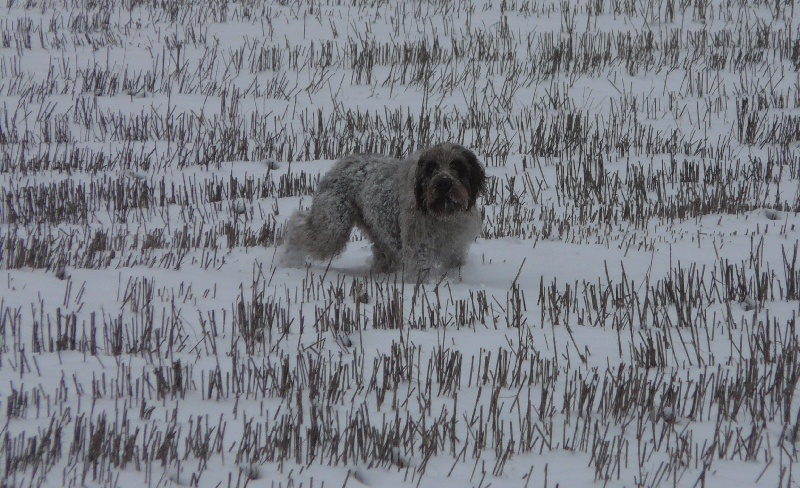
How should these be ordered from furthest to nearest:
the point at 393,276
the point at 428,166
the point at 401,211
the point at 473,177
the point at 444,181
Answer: the point at 393,276
the point at 401,211
the point at 473,177
the point at 428,166
the point at 444,181

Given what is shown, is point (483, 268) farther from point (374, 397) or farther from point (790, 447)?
point (790, 447)

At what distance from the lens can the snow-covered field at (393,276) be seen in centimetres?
374

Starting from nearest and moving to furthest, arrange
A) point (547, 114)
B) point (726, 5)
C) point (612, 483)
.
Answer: point (612, 483) < point (547, 114) < point (726, 5)

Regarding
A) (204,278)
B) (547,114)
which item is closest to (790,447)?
(204,278)

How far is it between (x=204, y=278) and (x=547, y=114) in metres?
7.28

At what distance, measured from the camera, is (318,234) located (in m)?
7.88

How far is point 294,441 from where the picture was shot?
12.3 ft

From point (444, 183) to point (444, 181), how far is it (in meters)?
0.02

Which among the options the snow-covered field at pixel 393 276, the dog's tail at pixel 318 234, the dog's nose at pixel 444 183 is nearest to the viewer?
the snow-covered field at pixel 393 276

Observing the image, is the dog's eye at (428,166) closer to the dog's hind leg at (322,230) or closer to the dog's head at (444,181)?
the dog's head at (444,181)

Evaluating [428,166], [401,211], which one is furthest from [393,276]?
[428,166]

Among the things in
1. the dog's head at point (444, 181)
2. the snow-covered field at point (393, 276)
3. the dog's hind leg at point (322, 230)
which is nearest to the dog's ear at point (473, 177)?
the dog's head at point (444, 181)

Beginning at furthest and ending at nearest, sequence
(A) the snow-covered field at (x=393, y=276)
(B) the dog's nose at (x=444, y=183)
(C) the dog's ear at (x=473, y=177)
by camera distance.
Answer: (C) the dog's ear at (x=473, y=177), (B) the dog's nose at (x=444, y=183), (A) the snow-covered field at (x=393, y=276)

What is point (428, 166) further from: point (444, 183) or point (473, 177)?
point (473, 177)
